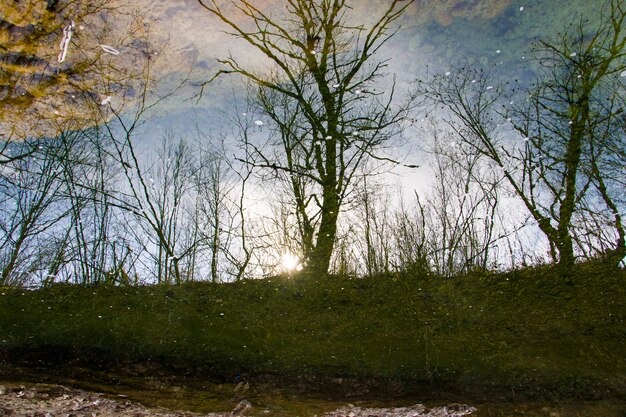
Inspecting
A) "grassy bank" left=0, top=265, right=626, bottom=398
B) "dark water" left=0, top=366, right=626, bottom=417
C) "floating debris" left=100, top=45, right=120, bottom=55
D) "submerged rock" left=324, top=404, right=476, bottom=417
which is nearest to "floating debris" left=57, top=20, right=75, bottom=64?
"floating debris" left=100, top=45, right=120, bottom=55

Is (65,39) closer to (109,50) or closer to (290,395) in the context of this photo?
(109,50)

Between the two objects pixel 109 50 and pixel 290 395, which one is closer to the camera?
pixel 290 395

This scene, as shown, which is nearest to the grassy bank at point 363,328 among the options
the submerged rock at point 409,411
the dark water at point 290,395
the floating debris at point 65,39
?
the dark water at point 290,395

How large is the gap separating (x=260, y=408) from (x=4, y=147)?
5595 millimetres

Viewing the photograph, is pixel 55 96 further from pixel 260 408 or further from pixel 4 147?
pixel 260 408

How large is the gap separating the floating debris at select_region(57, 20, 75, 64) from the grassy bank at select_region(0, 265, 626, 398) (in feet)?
10.1

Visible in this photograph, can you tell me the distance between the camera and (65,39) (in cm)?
449

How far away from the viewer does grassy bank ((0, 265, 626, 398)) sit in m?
2.24

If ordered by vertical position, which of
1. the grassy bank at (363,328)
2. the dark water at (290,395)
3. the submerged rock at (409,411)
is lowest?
the submerged rock at (409,411)

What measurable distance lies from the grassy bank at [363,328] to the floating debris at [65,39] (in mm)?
3087

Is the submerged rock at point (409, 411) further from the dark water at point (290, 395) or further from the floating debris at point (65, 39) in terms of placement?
the floating debris at point (65, 39)

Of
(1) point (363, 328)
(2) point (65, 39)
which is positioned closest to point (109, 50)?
(2) point (65, 39)

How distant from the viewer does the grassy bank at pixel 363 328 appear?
224 centimetres

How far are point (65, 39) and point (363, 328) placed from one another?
5.05 metres
